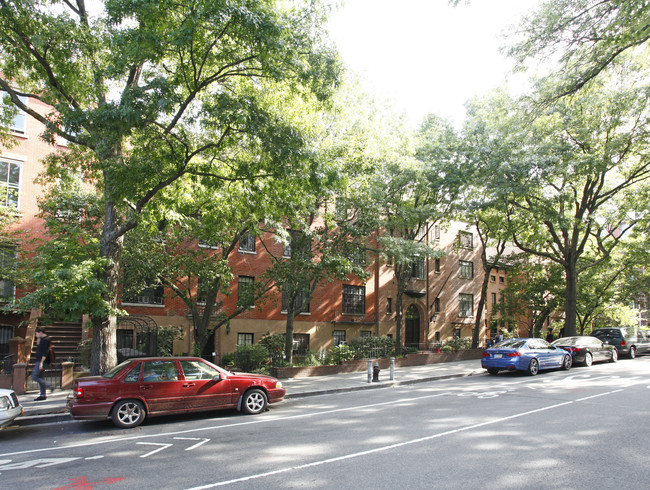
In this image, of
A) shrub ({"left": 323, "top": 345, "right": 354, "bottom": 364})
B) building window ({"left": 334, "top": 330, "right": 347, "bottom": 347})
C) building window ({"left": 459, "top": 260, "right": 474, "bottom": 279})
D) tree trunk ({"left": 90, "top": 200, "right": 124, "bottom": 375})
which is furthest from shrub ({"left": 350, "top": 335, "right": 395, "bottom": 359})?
building window ({"left": 459, "top": 260, "right": 474, "bottom": 279})

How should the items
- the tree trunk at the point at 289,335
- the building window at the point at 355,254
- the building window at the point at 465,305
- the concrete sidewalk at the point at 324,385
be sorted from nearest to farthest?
the concrete sidewalk at the point at 324,385
the building window at the point at 355,254
the tree trunk at the point at 289,335
the building window at the point at 465,305

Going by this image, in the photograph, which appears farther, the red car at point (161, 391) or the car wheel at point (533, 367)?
the car wheel at point (533, 367)

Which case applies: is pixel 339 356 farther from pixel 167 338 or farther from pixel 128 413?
pixel 128 413

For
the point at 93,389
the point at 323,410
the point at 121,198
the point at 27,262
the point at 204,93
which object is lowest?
the point at 323,410

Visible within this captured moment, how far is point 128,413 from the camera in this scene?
9281 millimetres

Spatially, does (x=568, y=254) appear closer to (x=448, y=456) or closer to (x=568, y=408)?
(x=568, y=408)

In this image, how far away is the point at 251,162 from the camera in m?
11.9

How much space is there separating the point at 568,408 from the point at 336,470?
7.15 metres

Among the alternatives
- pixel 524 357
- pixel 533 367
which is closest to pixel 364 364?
pixel 524 357

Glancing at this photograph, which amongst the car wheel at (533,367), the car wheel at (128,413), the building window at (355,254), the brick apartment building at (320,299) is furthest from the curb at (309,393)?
the brick apartment building at (320,299)

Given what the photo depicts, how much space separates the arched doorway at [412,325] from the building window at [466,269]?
20.3ft

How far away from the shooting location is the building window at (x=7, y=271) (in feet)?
53.4

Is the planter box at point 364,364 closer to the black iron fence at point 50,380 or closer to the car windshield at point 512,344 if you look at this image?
the car windshield at point 512,344

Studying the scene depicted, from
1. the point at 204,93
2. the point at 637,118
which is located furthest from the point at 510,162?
the point at 204,93
